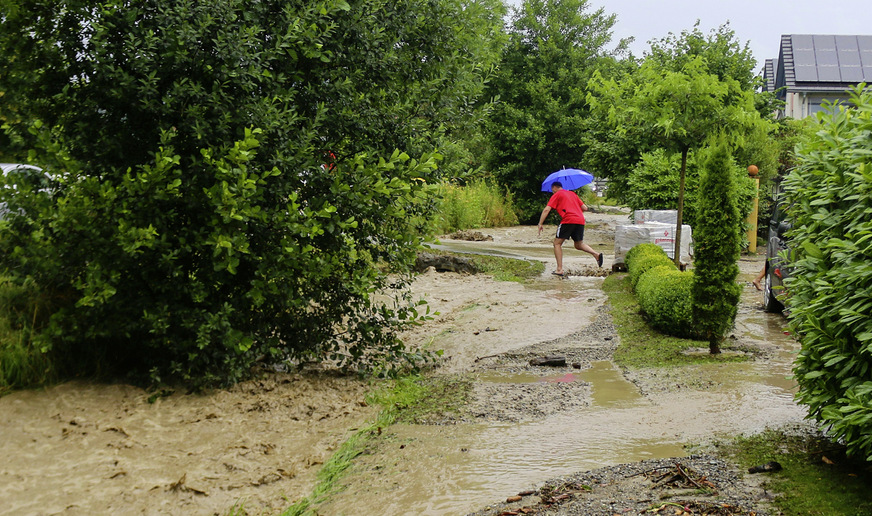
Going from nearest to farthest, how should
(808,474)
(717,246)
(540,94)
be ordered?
(808,474) → (717,246) → (540,94)

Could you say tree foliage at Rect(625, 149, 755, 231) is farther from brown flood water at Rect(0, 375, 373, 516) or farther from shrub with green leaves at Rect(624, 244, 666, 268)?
brown flood water at Rect(0, 375, 373, 516)

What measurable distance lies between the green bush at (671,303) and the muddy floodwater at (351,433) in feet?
3.74

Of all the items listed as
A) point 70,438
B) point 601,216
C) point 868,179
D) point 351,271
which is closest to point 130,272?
point 70,438

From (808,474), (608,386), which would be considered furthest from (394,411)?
(808,474)

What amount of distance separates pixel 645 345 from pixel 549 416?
9.42 feet

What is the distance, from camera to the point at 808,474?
13.0ft

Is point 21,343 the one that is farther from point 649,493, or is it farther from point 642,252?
point 642,252

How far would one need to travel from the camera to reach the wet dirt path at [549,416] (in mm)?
4445

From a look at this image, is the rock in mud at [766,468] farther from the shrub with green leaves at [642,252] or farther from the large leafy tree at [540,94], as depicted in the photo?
the large leafy tree at [540,94]

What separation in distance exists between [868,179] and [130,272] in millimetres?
4951

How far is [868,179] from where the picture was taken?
357 centimetres

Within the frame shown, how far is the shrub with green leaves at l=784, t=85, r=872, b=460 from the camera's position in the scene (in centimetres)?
353

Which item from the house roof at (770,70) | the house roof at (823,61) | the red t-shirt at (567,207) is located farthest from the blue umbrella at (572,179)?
the house roof at (770,70)

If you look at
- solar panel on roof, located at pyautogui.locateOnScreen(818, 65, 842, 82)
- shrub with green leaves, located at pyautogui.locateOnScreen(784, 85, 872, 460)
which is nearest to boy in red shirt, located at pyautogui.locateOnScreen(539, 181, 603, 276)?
shrub with green leaves, located at pyautogui.locateOnScreen(784, 85, 872, 460)
